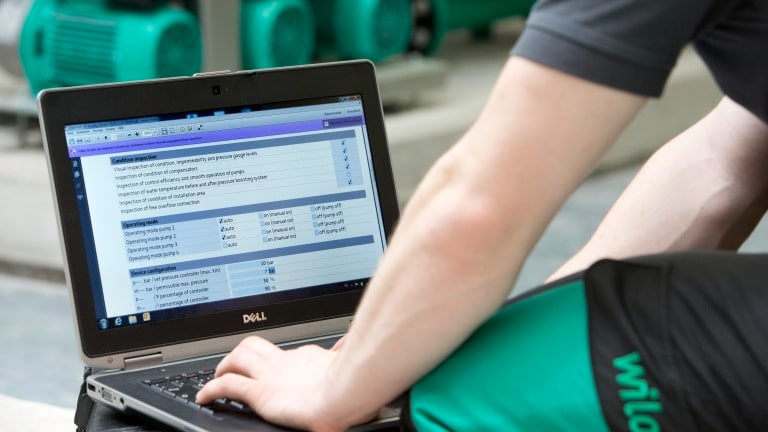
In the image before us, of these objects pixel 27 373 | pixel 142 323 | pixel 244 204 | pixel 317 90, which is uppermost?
pixel 317 90

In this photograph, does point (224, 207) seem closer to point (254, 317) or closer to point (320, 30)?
point (254, 317)

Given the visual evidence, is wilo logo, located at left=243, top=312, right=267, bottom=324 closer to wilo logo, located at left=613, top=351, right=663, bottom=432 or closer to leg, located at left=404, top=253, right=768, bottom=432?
leg, located at left=404, top=253, right=768, bottom=432

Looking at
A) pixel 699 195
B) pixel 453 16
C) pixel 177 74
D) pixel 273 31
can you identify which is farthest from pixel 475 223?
pixel 453 16

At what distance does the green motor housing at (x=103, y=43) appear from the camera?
3072 mm

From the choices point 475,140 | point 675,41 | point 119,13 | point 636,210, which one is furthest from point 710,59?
point 119,13

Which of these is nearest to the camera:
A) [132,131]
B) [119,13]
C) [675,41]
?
[675,41]

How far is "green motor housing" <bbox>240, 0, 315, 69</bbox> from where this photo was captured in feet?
11.0

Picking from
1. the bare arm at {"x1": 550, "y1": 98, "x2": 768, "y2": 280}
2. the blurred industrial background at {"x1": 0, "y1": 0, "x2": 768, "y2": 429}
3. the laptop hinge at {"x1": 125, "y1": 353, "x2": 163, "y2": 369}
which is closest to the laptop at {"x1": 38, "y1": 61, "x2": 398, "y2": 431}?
the laptop hinge at {"x1": 125, "y1": 353, "x2": 163, "y2": 369}

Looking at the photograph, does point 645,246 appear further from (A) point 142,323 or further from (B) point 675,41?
(A) point 142,323

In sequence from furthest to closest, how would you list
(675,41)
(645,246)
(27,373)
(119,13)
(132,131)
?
(119,13), (27,373), (132,131), (645,246), (675,41)

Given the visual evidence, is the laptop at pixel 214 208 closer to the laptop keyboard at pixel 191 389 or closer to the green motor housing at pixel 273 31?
the laptop keyboard at pixel 191 389

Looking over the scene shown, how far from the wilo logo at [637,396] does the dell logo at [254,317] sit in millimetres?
509

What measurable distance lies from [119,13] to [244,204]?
A: 6.73 ft

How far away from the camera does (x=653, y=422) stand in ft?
2.79
